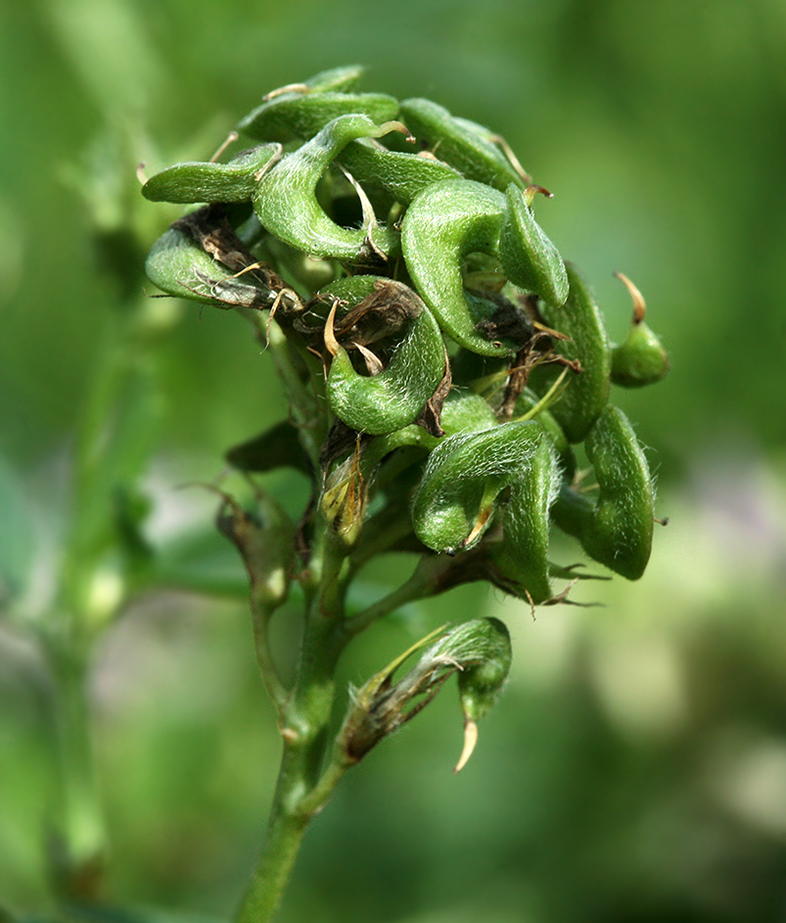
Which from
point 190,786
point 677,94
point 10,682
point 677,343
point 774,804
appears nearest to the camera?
point 774,804

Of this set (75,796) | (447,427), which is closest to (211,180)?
(447,427)

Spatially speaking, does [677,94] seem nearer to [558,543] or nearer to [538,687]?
[558,543]

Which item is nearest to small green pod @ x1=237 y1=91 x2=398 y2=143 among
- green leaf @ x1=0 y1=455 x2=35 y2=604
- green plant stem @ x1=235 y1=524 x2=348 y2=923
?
green plant stem @ x1=235 y1=524 x2=348 y2=923

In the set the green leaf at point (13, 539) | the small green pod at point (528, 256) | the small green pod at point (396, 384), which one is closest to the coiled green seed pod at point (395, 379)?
the small green pod at point (396, 384)

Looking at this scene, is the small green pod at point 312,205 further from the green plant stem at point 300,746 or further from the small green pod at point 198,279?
the green plant stem at point 300,746

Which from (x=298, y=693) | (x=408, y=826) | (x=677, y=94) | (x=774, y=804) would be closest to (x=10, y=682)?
(x=408, y=826)

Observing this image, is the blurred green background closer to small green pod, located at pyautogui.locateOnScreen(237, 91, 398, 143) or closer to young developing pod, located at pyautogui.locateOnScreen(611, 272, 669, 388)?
small green pod, located at pyautogui.locateOnScreen(237, 91, 398, 143)
